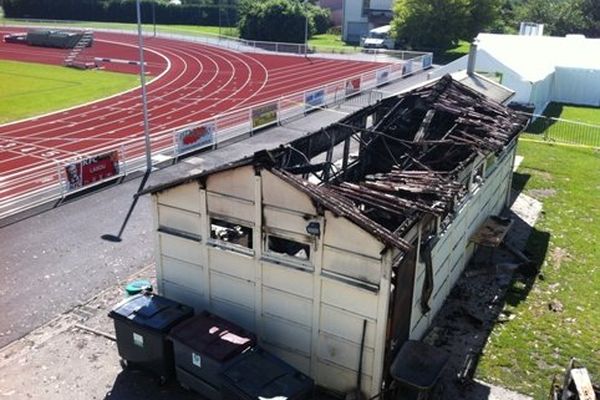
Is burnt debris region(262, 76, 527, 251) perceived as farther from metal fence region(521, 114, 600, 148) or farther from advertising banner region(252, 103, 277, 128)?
metal fence region(521, 114, 600, 148)

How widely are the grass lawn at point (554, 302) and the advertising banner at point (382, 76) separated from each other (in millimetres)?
20940

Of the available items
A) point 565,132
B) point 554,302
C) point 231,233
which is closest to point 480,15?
point 565,132

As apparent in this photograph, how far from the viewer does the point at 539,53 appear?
3938cm

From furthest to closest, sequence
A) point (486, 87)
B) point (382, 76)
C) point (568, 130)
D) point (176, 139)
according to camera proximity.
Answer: point (382, 76) → point (568, 130) → point (176, 139) → point (486, 87)

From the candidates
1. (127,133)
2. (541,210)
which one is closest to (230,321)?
(541,210)

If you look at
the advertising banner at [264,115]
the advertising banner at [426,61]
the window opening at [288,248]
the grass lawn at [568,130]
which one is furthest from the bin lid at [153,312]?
the advertising banner at [426,61]

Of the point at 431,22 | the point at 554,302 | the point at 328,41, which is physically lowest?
the point at 554,302

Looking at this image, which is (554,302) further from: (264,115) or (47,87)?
(47,87)

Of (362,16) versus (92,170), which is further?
(362,16)

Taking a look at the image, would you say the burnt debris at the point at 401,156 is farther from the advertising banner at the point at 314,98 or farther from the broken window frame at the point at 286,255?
the advertising banner at the point at 314,98

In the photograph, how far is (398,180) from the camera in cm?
1114

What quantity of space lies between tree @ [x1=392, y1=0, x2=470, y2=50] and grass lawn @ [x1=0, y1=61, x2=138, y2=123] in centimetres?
2894

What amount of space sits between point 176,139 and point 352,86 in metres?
16.6

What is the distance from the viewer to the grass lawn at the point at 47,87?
3281cm
